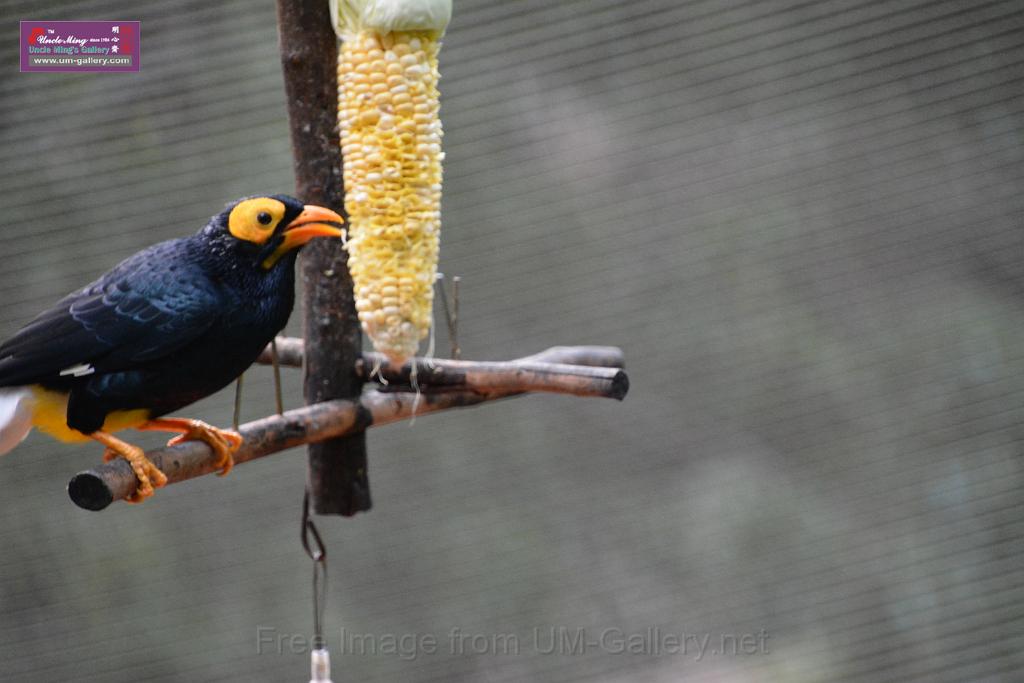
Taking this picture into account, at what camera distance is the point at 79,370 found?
1296 mm

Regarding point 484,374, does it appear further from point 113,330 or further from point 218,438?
point 113,330

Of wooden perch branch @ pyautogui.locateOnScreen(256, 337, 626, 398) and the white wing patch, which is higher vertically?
the white wing patch

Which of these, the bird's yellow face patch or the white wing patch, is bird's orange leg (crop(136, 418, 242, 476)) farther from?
the bird's yellow face patch

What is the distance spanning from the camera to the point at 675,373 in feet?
8.96

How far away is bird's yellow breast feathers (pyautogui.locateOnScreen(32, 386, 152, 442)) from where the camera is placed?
1338 mm

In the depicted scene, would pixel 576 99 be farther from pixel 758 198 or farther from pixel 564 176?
pixel 758 198

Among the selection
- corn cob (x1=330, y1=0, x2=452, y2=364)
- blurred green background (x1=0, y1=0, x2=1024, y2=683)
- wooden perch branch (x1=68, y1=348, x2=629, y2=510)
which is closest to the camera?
wooden perch branch (x1=68, y1=348, x2=629, y2=510)

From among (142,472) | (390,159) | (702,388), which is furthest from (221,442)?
(702,388)

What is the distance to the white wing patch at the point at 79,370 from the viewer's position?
1.29 meters

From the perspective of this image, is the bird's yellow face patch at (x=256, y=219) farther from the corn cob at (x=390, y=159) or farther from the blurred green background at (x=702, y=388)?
the blurred green background at (x=702, y=388)

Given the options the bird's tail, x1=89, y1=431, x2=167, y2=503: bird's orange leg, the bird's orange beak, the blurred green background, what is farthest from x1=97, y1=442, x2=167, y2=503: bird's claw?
the blurred green background

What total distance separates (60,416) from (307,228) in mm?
368

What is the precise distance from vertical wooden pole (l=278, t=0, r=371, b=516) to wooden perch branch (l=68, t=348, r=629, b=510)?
1.7 inches

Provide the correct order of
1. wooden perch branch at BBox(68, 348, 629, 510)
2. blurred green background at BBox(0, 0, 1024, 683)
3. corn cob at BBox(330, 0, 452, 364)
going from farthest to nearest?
blurred green background at BBox(0, 0, 1024, 683)
corn cob at BBox(330, 0, 452, 364)
wooden perch branch at BBox(68, 348, 629, 510)
